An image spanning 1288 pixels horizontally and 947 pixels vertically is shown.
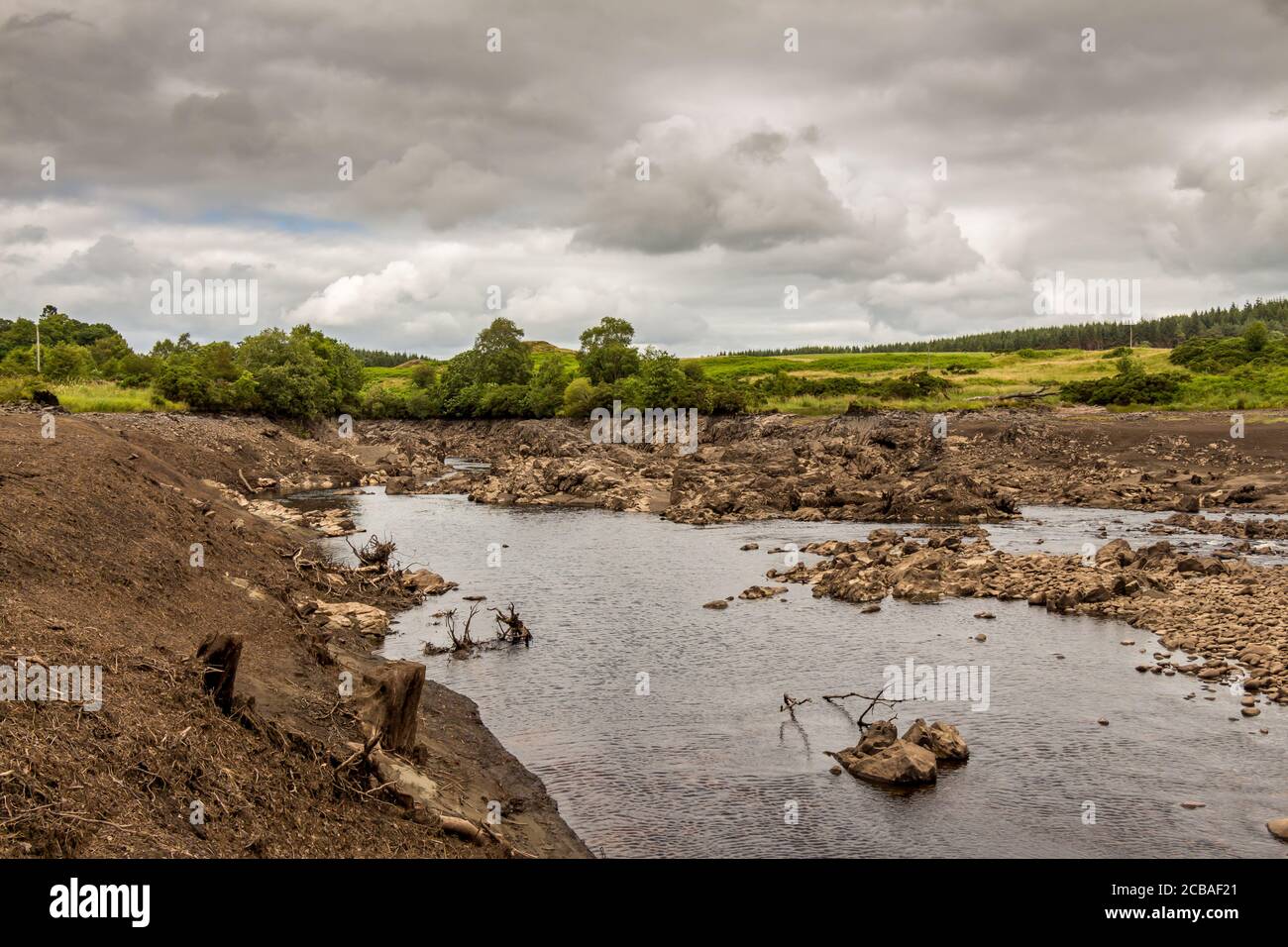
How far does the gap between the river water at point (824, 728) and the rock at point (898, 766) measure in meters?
0.36

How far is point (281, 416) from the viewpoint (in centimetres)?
10194

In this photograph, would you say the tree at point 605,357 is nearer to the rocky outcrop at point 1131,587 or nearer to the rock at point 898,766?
the rocky outcrop at point 1131,587

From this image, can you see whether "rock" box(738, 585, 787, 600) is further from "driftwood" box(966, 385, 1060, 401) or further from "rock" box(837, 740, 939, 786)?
"driftwood" box(966, 385, 1060, 401)

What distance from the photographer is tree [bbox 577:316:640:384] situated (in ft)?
423

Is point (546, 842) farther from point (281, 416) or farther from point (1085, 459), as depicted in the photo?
point (281, 416)

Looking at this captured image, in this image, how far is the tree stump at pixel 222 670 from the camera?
15.4 metres

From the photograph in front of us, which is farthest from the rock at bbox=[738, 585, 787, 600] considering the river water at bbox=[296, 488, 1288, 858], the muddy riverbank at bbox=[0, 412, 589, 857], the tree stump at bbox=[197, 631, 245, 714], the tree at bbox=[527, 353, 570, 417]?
the tree at bbox=[527, 353, 570, 417]

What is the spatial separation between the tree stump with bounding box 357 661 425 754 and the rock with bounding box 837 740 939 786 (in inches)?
368

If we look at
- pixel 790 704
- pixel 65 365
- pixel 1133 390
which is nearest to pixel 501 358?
pixel 65 365

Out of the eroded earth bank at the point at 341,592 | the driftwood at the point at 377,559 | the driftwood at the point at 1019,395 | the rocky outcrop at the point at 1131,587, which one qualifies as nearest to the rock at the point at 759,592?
the rocky outcrop at the point at 1131,587

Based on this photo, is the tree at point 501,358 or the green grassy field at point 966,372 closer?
the green grassy field at point 966,372

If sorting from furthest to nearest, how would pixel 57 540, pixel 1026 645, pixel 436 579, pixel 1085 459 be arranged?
pixel 1085 459, pixel 436 579, pixel 1026 645, pixel 57 540
